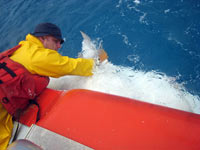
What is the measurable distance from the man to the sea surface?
0.86 meters

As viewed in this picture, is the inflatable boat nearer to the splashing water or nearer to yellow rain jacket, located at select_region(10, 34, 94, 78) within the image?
yellow rain jacket, located at select_region(10, 34, 94, 78)

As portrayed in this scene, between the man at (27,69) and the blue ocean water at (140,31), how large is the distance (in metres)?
1.83

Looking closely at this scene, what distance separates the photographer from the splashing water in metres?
2.56

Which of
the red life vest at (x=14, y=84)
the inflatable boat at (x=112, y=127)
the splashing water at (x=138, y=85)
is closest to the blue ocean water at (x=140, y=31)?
the splashing water at (x=138, y=85)

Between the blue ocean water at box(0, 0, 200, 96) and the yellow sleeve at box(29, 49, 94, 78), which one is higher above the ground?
the yellow sleeve at box(29, 49, 94, 78)

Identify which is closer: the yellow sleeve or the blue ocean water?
the yellow sleeve

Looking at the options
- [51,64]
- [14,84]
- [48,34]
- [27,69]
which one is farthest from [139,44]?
[14,84]

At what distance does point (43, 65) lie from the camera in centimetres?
211

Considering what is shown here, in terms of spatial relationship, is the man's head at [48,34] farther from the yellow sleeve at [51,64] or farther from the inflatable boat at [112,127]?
the inflatable boat at [112,127]

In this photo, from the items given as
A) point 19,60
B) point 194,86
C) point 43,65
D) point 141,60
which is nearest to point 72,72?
point 43,65

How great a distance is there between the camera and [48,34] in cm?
226

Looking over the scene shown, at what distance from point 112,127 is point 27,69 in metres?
1.32

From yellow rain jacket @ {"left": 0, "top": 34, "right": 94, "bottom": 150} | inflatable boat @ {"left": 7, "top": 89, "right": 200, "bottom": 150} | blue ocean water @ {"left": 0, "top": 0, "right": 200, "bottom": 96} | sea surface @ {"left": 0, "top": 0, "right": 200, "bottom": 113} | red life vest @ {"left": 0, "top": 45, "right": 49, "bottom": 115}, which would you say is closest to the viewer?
inflatable boat @ {"left": 7, "top": 89, "right": 200, "bottom": 150}

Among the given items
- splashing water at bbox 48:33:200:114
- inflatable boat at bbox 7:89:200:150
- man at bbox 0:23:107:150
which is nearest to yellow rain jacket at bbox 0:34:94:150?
man at bbox 0:23:107:150
